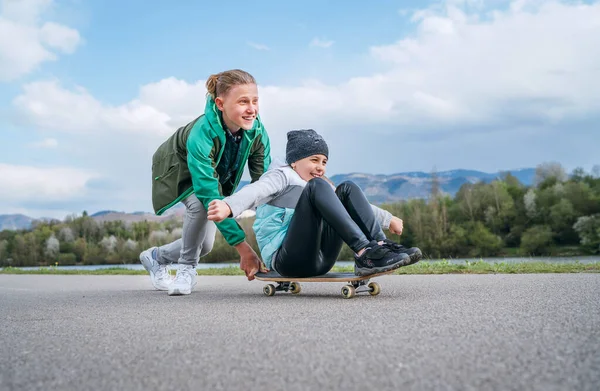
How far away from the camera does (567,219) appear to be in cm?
3900

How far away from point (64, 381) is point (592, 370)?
1777 millimetres

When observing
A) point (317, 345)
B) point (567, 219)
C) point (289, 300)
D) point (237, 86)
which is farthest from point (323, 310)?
point (567, 219)

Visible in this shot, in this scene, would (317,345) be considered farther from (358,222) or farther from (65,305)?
(65,305)

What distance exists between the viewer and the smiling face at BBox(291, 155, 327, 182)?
432cm

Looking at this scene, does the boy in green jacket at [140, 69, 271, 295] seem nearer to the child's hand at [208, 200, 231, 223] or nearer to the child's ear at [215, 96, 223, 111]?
the child's ear at [215, 96, 223, 111]

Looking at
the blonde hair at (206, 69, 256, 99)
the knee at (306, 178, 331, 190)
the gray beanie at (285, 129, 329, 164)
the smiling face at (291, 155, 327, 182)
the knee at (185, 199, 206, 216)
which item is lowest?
the knee at (185, 199, 206, 216)

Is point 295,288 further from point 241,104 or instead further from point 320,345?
point 320,345

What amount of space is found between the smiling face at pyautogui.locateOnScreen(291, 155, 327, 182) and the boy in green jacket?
0.65 metres

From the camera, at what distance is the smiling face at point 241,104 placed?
4594 millimetres

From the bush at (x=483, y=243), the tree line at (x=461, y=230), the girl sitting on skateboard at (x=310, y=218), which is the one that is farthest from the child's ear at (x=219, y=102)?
the bush at (x=483, y=243)

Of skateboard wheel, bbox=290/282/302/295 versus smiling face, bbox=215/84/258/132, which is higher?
smiling face, bbox=215/84/258/132

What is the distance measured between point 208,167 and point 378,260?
1.75 m

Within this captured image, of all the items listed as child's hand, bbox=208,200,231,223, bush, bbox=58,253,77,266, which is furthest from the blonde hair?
bush, bbox=58,253,77,266

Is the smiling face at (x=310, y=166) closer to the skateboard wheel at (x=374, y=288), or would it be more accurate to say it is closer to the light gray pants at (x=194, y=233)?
the skateboard wheel at (x=374, y=288)
